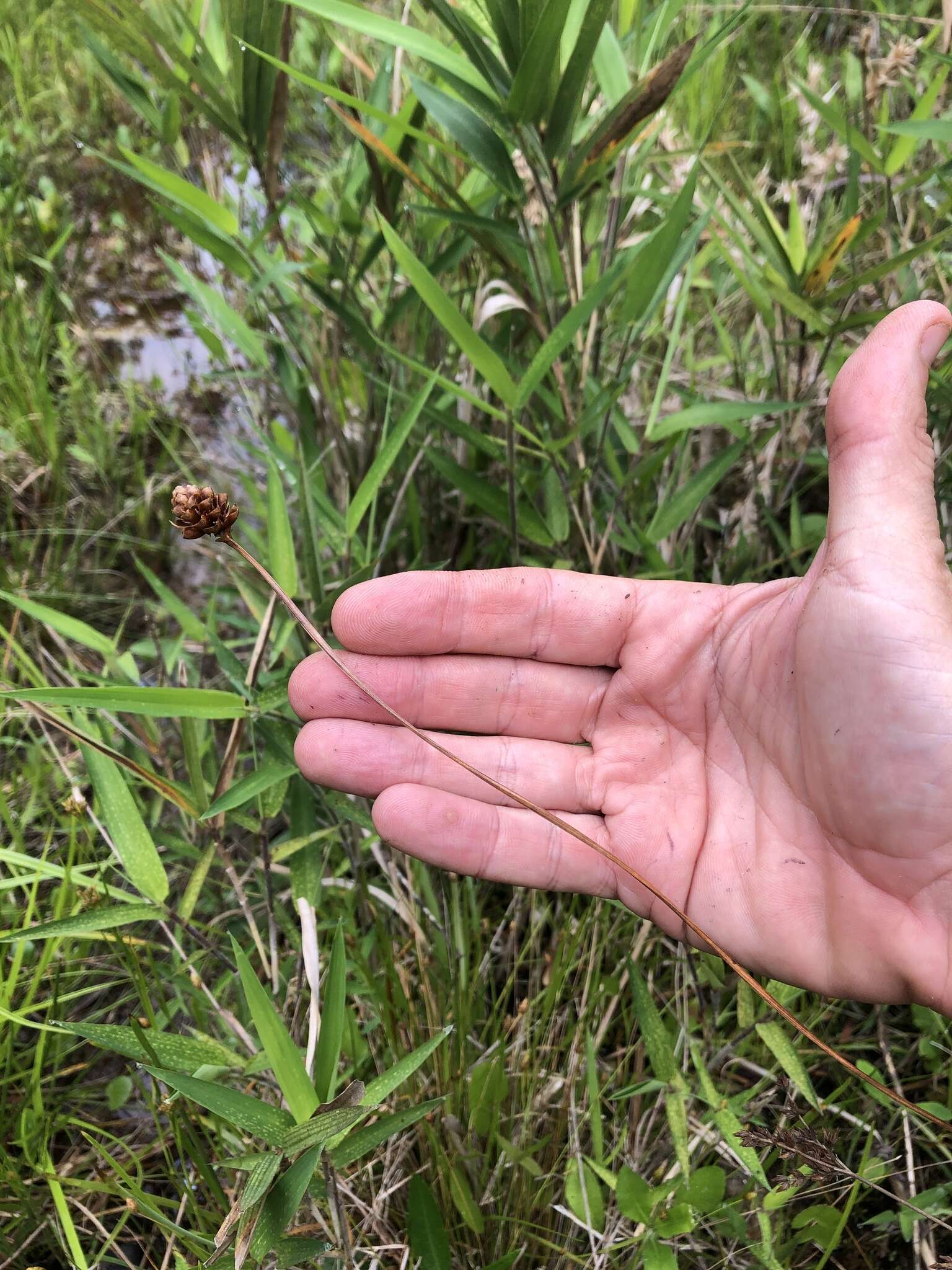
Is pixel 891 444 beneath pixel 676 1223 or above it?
above

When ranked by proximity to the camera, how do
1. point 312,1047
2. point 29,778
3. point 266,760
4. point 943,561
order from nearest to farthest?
point 312,1047
point 943,561
point 266,760
point 29,778

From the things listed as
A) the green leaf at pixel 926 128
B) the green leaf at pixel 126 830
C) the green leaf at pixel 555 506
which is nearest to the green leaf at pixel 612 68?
the green leaf at pixel 926 128

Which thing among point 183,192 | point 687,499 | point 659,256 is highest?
point 183,192

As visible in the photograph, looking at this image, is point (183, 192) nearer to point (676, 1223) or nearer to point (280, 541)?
point (280, 541)

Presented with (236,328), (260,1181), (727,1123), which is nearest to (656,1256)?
(727,1123)

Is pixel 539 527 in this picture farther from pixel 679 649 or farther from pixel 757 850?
pixel 757 850

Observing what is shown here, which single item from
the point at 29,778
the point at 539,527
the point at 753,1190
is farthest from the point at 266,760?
the point at 753,1190

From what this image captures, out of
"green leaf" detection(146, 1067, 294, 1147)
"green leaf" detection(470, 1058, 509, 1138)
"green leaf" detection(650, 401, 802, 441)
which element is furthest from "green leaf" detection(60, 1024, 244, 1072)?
"green leaf" detection(650, 401, 802, 441)
